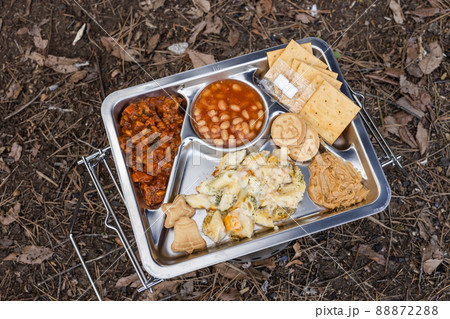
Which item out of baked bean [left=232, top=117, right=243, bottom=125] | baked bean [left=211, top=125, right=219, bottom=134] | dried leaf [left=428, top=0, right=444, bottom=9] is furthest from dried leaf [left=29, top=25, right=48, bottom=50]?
dried leaf [left=428, top=0, right=444, bottom=9]

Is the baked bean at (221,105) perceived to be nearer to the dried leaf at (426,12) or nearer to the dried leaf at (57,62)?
the dried leaf at (57,62)

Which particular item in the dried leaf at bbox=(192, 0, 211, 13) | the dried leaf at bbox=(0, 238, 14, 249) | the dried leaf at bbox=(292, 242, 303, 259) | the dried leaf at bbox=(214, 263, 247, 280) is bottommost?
the dried leaf at bbox=(0, 238, 14, 249)

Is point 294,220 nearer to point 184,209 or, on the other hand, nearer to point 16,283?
point 184,209

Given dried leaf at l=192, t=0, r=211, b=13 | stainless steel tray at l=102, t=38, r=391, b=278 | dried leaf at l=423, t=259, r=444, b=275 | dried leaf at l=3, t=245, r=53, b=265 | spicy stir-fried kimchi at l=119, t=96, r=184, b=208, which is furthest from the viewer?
dried leaf at l=192, t=0, r=211, b=13

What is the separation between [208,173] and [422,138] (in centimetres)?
210

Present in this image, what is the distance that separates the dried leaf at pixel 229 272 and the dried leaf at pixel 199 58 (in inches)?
75.8

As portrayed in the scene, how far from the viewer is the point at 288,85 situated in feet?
8.82

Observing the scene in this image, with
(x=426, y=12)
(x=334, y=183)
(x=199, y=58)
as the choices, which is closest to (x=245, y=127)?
(x=334, y=183)

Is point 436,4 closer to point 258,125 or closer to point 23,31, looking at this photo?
point 258,125

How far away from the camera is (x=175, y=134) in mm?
2771

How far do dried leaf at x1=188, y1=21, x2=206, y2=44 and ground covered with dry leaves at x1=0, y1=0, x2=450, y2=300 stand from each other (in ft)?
0.04

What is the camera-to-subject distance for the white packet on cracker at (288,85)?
8.76 feet

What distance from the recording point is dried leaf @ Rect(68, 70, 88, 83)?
3.49 meters

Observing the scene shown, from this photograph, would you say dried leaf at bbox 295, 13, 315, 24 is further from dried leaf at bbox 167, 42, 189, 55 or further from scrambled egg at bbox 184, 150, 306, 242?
scrambled egg at bbox 184, 150, 306, 242
